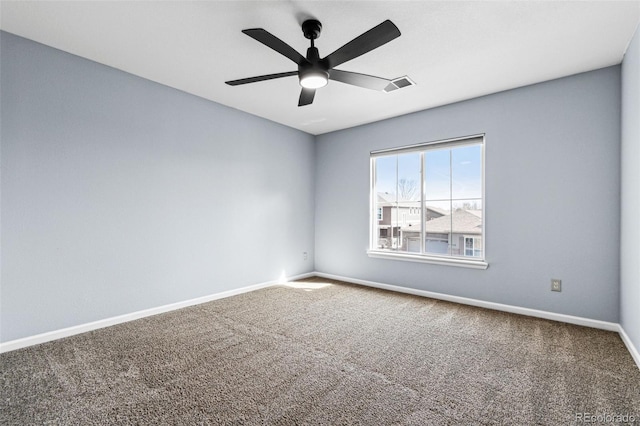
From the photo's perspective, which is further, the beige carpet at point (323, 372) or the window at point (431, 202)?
the window at point (431, 202)

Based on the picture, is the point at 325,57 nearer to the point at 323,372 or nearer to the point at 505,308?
the point at 323,372

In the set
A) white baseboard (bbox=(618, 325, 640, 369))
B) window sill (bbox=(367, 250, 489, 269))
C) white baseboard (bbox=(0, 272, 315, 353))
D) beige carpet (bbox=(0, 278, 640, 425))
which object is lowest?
beige carpet (bbox=(0, 278, 640, 425))

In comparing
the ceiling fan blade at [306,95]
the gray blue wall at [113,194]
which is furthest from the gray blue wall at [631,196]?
the gray blue wall at [113,194]

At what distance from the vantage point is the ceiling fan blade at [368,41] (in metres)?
1.76

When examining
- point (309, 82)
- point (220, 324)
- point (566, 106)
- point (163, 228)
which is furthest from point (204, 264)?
point (566, 106)

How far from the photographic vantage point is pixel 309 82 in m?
2.26

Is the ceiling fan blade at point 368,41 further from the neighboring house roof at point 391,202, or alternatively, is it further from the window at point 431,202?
the neighboring house roof at point 391,202

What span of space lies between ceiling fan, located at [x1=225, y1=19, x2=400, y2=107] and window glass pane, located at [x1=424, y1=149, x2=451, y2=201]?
1929 millimetres

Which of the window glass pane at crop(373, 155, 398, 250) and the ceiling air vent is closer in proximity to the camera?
the ceiling air vent

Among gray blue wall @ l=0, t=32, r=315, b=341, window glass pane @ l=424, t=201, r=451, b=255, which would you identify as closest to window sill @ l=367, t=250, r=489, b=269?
window glass pane @ l=424, t=201, r=451, b=255

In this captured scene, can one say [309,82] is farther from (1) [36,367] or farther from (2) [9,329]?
(2) [9,329]

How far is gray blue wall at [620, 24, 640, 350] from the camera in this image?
225 cm

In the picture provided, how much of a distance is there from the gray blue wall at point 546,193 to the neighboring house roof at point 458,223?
20 cm

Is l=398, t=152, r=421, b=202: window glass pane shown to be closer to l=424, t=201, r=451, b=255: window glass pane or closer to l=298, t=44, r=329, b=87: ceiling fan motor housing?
l=424, t=201, r=451, b=255: window glass pane
